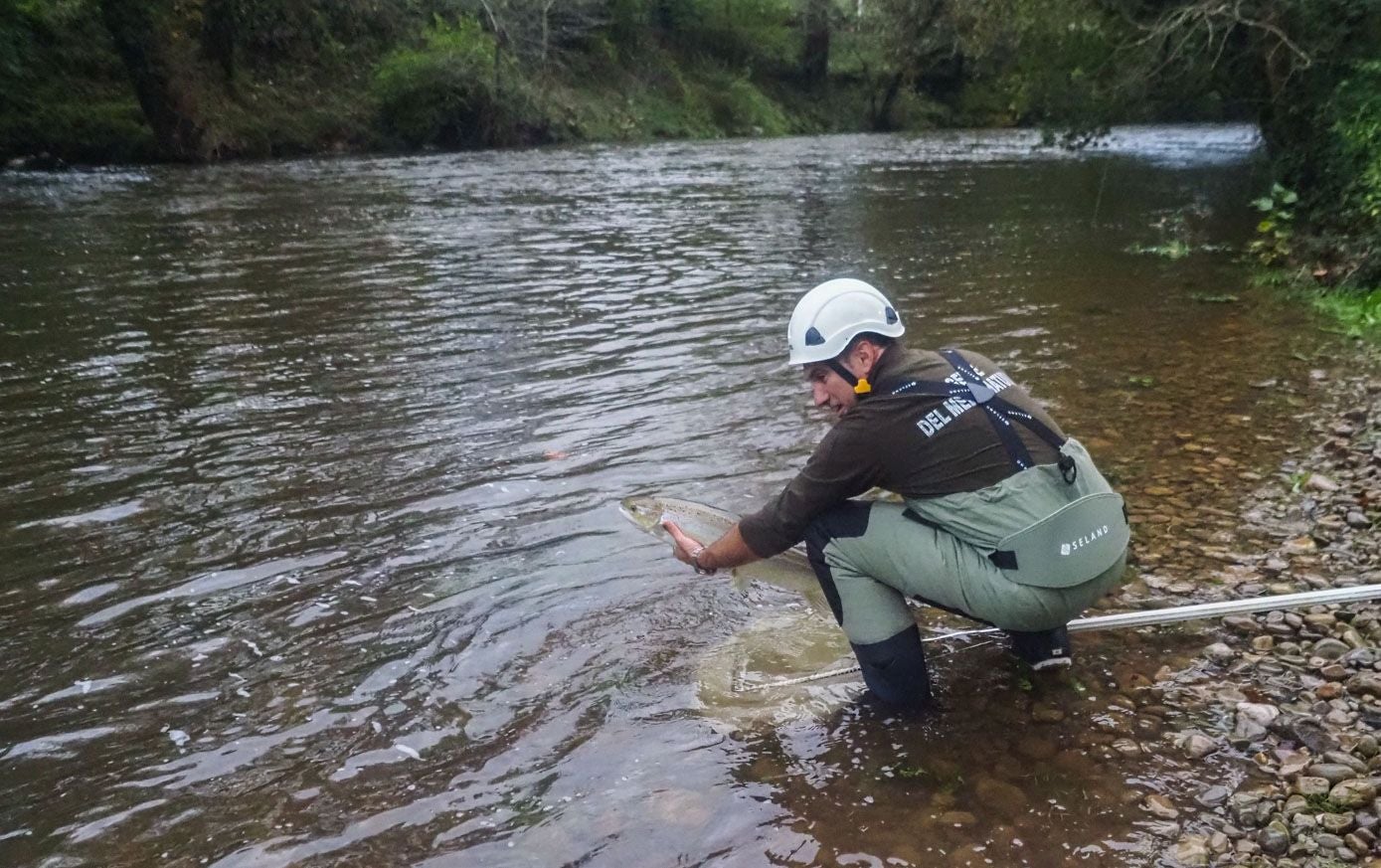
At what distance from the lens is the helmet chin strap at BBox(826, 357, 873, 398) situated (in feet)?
13.0

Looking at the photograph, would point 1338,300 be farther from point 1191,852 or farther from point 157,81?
point 157,81

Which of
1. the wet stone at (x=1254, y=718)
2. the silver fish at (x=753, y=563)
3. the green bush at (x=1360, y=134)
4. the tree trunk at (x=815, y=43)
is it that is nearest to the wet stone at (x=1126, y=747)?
the wet stone at (x=1254, y=718)

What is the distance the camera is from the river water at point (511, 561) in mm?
3814

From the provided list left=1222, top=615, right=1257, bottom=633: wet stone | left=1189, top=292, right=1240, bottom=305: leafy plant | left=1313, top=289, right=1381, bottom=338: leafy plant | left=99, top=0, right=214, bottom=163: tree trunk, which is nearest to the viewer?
left=1222, top=615, right=1257, bottom=633: wet stone

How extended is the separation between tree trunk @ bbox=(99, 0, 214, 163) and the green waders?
3120 cm

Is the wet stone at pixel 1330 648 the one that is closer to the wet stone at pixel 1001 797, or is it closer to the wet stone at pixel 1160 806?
the wet stone at pixel 1160 806

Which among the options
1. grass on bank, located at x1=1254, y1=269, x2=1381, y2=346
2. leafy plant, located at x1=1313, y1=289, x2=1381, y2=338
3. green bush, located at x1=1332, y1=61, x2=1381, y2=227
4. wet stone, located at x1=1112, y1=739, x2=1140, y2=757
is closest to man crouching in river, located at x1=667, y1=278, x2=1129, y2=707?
wet stone, located at x1=1112, y1=739, x2=1140, y2=757

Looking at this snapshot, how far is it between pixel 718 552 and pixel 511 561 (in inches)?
73.6

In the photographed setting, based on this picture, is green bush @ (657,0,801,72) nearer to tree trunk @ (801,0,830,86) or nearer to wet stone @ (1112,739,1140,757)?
tree trunk @ (801,0,830,86)

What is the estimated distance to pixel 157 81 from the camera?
Answer: 29766 mm

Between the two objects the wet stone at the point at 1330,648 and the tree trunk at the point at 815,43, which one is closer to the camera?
the wet stone at the point at 1330,648

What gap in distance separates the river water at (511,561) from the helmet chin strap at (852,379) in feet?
4.59

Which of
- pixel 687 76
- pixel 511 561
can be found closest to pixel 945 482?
pixel 511 561

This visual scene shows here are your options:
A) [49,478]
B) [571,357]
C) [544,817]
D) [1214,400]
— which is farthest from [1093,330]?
[49,478]
